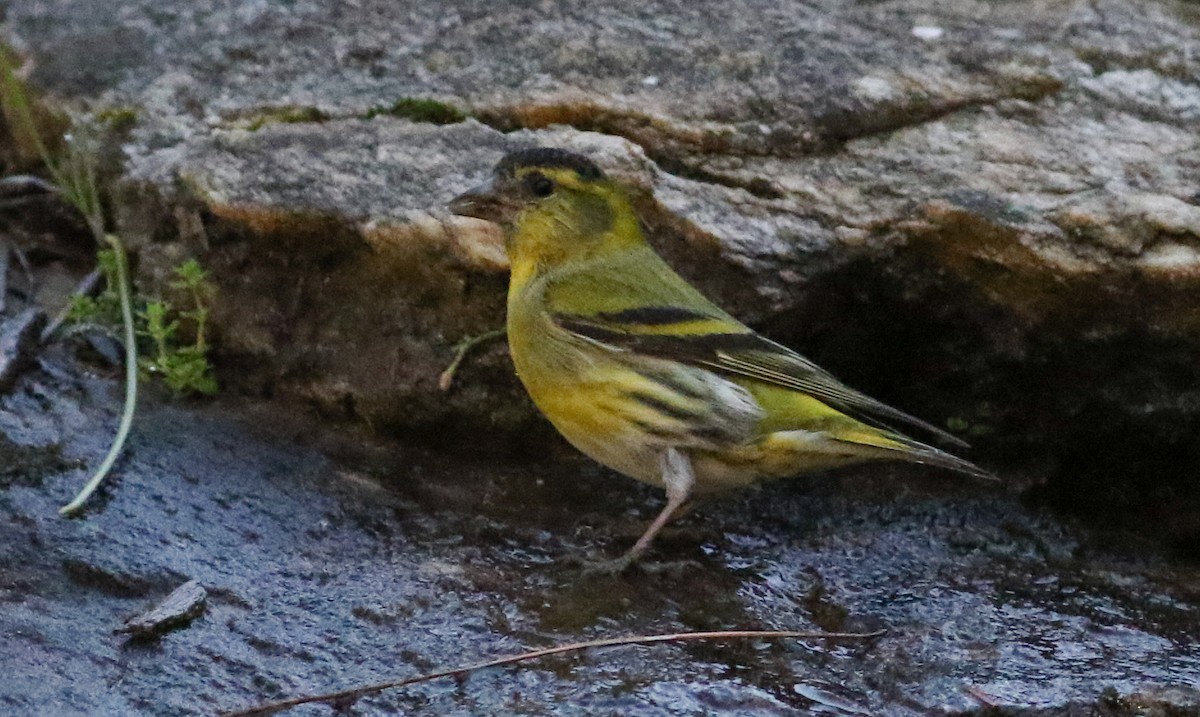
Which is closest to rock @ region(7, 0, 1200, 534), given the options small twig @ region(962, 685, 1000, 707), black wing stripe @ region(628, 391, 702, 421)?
black wing stripe @ region(628, 391, 702, 421)

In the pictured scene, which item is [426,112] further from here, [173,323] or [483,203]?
[173,323]

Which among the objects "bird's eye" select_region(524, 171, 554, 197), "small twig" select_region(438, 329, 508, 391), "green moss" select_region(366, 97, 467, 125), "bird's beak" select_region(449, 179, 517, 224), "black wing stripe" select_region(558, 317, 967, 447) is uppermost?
"green moss" select_region(366, 97, 467, 125)

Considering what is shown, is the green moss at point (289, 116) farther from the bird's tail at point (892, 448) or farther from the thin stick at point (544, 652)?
the thin stick at point (544, 652)

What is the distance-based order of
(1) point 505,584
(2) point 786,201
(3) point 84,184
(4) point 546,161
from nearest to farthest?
(1) point 505,584 < (4) point 546,161 < (2) point 786,201 < (3) point 84,184

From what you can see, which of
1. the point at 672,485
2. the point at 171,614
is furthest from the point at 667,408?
the point at 171,614

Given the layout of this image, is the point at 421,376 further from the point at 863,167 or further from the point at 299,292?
the point at 863,167

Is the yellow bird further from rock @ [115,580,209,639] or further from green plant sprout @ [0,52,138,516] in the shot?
green plant sprout @ [0,52,138,516]
